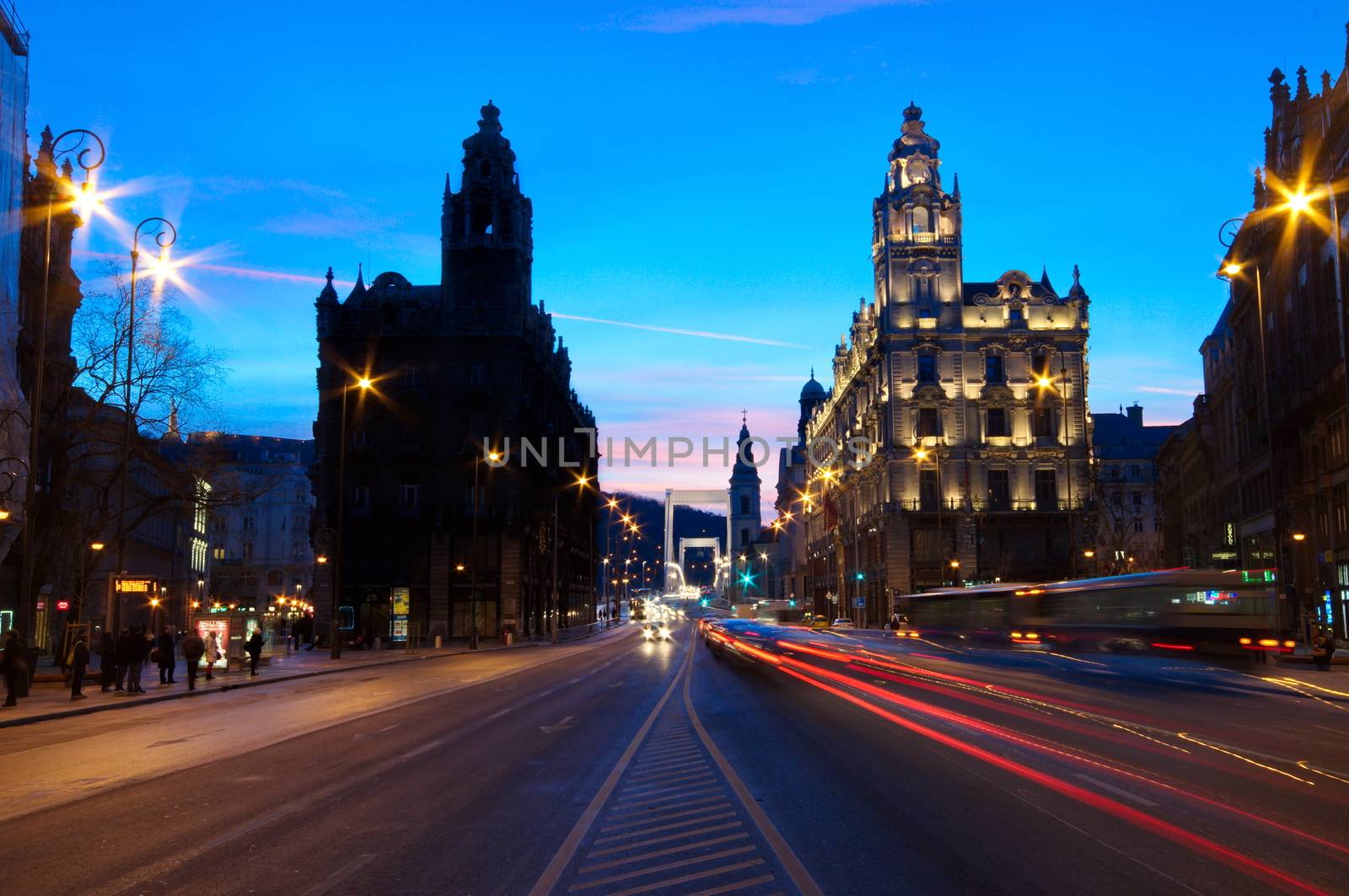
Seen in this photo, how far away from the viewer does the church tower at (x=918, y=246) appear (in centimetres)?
8638

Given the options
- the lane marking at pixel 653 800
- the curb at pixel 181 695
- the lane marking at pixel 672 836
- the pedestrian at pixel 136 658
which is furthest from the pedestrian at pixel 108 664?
the lane marking at pixel 672 836

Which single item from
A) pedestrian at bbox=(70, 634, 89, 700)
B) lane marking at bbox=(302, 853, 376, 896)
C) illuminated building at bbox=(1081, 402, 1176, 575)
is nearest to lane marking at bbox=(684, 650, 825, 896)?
lane marking at bbox=(302, 853, 376, 896)

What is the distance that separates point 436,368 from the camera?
76.2 metres

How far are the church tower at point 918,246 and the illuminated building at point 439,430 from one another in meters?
27.8

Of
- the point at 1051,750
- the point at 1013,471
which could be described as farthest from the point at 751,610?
the point at 1051,750

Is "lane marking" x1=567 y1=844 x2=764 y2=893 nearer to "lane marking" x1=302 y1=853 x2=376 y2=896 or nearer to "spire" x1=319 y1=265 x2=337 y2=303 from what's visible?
"lane marking" x1=302 y1=853 x2=376 y2=896

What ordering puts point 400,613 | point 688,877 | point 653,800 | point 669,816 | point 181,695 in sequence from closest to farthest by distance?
1. point 688,877
2. point 669,816
3. point 653,800
4. point 181,695
5. point 400,613

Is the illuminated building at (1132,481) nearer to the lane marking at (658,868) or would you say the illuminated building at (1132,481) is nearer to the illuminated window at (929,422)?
the illuminated window at (929,422)

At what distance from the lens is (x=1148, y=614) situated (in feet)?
133

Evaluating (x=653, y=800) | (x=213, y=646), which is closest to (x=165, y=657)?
(x=213, y=646)

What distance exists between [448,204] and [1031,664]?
51.4 meters

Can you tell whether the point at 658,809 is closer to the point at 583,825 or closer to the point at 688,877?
the point at 583,825

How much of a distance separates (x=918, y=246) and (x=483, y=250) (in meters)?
32.4

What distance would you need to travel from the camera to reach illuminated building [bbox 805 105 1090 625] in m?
83.5
